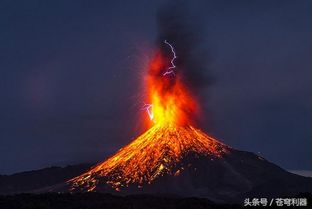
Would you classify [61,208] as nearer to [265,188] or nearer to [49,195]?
[49,195]

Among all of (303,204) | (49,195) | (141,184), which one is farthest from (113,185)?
(303,204)

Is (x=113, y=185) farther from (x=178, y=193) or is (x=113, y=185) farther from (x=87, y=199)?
(x=87, y=199)

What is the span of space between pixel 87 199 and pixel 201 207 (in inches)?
1218

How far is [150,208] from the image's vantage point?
11212 centimetres

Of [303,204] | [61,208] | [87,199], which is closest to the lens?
[303,204]

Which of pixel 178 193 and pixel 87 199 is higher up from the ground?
pixel 178 193

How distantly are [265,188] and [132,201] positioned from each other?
280ft

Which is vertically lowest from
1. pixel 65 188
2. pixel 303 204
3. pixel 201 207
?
pixel 303 204

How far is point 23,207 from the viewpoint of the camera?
109m

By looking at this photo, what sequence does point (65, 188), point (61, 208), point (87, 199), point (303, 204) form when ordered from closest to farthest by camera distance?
1. point (303, 204)
2. point (61, 208)
3. point (87, 199)
4. point (65, 188)

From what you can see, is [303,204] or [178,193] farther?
[178,193]

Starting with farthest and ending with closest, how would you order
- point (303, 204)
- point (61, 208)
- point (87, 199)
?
point (87, 199), point (61, 208), point (303, 204)

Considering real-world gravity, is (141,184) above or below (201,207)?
above

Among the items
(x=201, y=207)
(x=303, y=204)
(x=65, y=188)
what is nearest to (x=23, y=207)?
(x=201, y=207)
